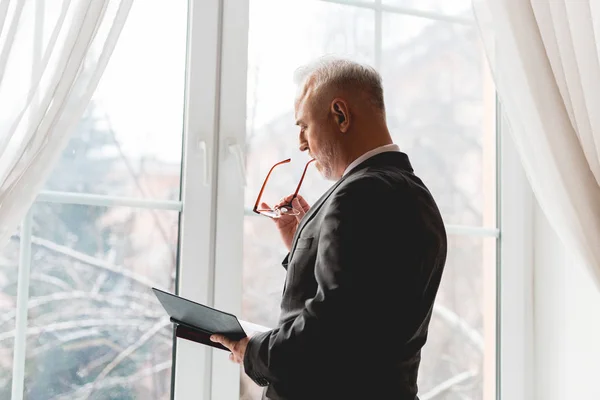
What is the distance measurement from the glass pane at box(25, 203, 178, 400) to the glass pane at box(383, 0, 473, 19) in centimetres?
85

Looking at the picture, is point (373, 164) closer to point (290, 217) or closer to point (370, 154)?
point (370, 154)

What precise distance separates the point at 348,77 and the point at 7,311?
33.1 inches

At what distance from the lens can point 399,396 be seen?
1.31 metres

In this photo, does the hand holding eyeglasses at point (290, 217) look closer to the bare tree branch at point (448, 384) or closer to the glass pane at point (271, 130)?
the glass pane at point (271, 130)

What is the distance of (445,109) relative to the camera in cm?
219

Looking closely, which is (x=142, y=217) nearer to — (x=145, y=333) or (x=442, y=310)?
(x=145, y=333)

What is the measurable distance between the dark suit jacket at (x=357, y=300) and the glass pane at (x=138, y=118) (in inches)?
22.9

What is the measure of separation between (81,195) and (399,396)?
32.5 inches

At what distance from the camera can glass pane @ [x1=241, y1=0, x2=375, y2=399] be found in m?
1.92

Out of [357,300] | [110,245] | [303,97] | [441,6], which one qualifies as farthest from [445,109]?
[357,300]

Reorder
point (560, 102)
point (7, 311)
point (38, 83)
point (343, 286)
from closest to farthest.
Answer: point (343, 286), point (38, 83), point (7, 311), point (560, 102)

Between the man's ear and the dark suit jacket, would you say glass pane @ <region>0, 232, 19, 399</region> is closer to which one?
the dark suit jacket

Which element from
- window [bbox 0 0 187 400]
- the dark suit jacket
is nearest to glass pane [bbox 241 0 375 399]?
window [bbox 0 0 187 400]

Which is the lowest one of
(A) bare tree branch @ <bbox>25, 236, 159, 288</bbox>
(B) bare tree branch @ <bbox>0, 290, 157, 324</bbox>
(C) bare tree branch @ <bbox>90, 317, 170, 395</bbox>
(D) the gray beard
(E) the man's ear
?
(C) bare tree branch @ <bbox>90, 317, 170, 395</bbox>
